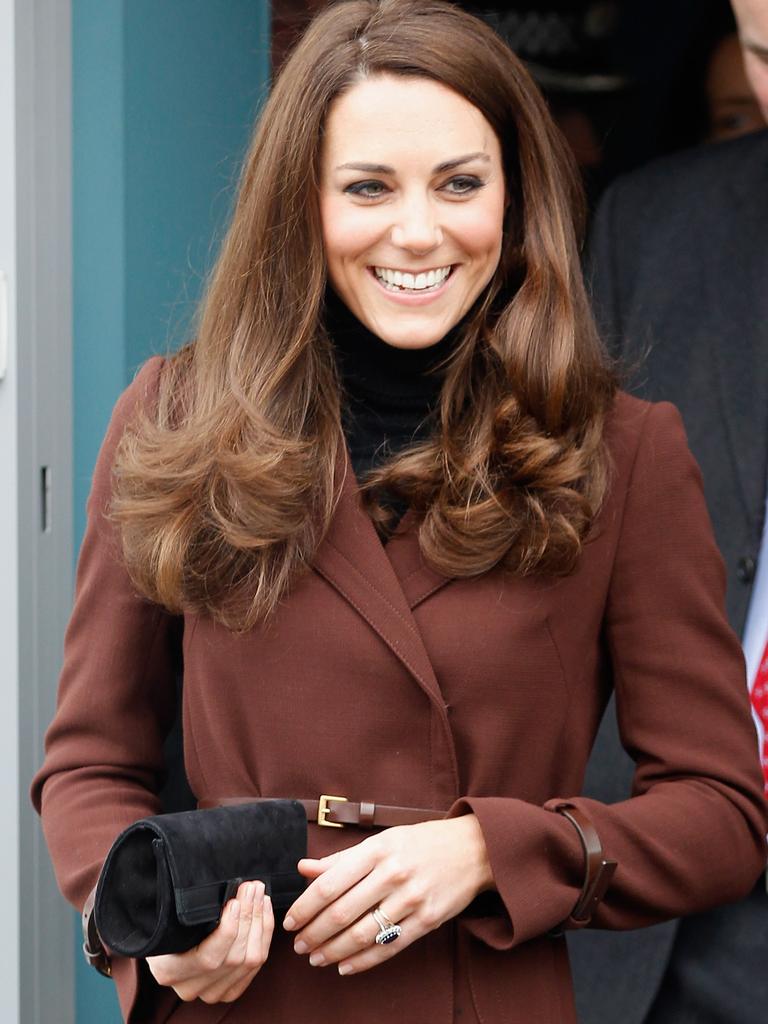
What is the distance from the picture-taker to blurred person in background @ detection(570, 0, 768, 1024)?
2447 mm

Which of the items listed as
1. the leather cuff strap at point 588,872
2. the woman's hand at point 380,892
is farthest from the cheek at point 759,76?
the woman's hand at point 380,892

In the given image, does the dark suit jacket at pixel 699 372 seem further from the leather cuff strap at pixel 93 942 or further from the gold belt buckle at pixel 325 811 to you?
the leather cuff strap at pixel 93 942

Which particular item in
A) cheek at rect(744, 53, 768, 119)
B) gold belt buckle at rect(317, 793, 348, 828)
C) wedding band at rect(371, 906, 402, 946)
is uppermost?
cheek at rect(744, 53, 768, 119)

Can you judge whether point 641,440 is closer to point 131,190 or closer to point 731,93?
point 131,190

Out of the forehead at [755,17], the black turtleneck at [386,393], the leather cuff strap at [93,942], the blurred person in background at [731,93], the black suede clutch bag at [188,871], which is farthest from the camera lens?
the blurred person in background at [731,93]

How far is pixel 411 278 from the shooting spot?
6.31ft

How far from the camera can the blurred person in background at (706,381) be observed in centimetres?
245

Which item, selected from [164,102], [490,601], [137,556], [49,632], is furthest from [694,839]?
[164,102]

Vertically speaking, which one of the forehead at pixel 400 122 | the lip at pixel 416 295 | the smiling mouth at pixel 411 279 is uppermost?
the forehead at pixel 400 122

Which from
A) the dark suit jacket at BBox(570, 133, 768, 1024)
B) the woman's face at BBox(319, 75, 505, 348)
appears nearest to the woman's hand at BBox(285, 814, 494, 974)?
the woman's face at BBox(319, 75, 505, 348)

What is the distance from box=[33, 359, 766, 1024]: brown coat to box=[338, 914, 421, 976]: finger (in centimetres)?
11

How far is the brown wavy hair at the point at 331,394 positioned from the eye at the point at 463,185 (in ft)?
0.28

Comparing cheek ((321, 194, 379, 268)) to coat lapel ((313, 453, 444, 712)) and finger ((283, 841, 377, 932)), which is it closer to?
coat lapel ((313, 453, 444, 712))

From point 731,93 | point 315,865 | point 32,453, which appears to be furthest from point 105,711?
point 731,93
